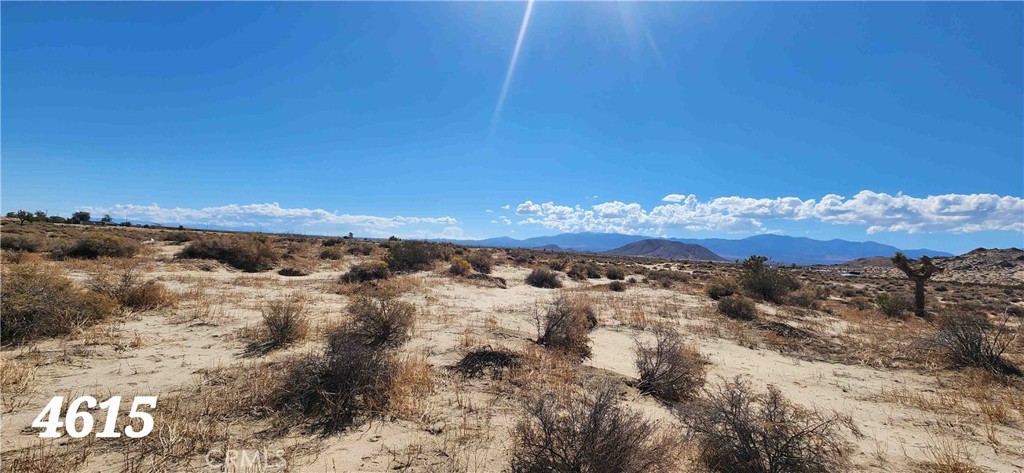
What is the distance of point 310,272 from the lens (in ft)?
65.3

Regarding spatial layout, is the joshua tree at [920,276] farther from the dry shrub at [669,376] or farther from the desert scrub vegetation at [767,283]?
the dry shrub at [669,376]

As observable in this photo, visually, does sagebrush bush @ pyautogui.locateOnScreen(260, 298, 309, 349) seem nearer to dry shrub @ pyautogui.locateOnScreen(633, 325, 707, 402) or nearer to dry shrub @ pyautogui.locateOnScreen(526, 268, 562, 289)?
dry shrub @ pyautogui.locateOnScreen(633, 325, 707, 402)

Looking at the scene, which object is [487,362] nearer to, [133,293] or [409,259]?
[133,293]

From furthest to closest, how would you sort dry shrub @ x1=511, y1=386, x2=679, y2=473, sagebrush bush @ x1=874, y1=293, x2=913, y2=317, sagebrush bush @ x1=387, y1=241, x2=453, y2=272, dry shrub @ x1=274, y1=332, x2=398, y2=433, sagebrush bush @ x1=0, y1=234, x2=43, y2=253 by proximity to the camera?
sagebrush bush @ x1=387, y1=241, x2=453, y2=272 → sagebrush bush @ x1=874, y1=293, x2=913, y2=317 → sagebrush bush @ x1=0, y1=234, x2=43, y2=253 → dry shrub @ x1=274, y1=332, x2=398, y2=433 → dry shrub @ x1=511, y1=386, x2=679, y2=473

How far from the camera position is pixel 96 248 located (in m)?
17.3

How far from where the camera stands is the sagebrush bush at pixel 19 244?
58.2ft

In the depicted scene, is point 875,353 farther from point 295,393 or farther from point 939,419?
point 295,393

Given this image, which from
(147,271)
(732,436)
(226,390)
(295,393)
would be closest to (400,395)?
(295,393)

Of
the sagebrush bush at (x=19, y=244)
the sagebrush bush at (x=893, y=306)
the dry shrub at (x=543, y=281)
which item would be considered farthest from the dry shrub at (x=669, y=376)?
the sagebrush bush at (x=19, y=244)

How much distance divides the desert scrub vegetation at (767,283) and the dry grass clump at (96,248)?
3147cm

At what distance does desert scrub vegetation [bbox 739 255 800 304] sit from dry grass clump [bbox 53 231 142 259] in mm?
31467

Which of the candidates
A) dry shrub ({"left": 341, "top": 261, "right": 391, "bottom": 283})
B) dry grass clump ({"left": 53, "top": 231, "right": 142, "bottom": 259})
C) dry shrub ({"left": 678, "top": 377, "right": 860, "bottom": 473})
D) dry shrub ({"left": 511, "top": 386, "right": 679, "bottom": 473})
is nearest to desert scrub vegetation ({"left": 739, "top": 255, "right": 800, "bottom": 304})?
dry shrub ({"left": 678, "top": 377, "right": 860, "bottom": 473})

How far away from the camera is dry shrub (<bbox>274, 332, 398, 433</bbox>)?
191 inches

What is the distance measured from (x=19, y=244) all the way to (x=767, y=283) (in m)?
36.6
